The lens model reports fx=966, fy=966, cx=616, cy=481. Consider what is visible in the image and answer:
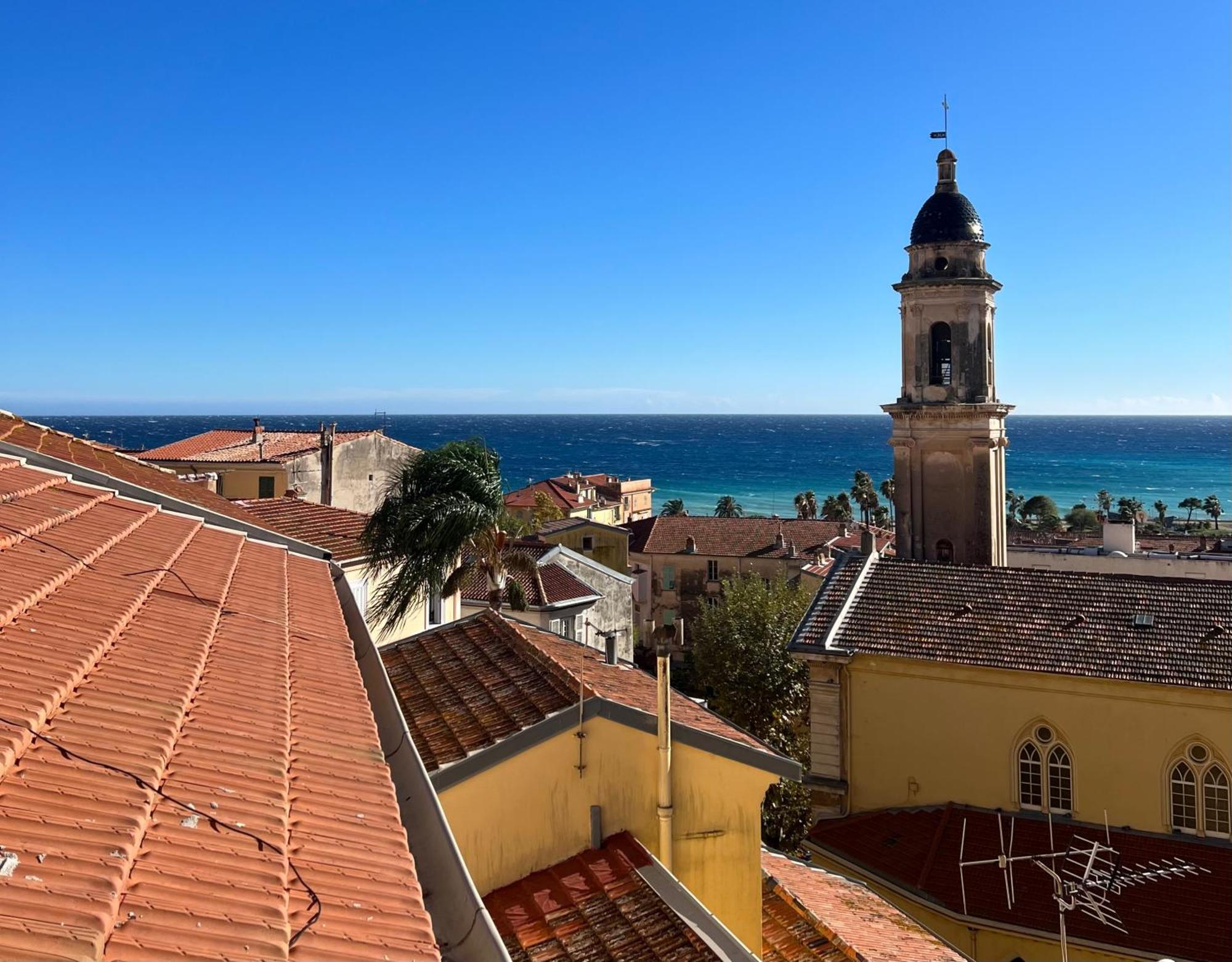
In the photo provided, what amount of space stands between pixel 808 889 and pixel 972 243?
23410 mm

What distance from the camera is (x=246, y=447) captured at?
47531 millimetres

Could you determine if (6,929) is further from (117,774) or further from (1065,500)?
(1065,500)

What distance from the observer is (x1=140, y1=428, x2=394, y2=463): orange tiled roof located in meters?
45.0

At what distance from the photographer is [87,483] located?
9.45 meters

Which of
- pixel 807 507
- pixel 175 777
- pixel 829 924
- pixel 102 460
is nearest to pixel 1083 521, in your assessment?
pixel 807 507

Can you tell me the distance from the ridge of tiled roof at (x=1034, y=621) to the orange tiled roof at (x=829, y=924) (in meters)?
6.67

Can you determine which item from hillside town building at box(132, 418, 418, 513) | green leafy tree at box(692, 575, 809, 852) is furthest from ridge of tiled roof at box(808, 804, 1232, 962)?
hillside town building at box(132, 418, 418, 513)

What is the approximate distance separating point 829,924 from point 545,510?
56.0m

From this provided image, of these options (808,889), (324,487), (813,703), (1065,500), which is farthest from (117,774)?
(1065,500)

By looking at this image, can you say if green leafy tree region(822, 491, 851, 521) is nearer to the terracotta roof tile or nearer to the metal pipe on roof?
the metal pipe on roof

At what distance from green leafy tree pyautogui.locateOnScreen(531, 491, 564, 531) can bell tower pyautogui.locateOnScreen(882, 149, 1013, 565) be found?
33.8 meters

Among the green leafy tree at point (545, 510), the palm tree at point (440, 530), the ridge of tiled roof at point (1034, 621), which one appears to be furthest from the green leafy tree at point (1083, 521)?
the palm tree at point (440, 530)

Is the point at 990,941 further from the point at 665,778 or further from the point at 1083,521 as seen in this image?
the point at 1083,521

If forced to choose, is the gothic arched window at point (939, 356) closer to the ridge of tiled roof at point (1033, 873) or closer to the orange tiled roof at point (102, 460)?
the ridge of tiled roof at point (1033, 873)
